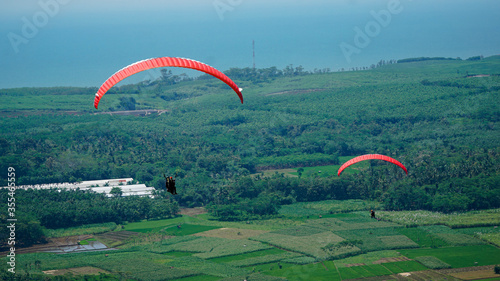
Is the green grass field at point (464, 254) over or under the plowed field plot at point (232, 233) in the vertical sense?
under

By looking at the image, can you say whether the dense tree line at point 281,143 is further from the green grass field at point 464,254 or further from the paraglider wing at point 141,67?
the paraglider wing at point 141,67

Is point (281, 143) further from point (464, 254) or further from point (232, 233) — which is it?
point (464, 254)

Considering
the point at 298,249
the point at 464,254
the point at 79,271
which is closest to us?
the point at 79,271

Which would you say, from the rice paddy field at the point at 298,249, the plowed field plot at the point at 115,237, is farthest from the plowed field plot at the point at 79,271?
the plowed field plot at the point at 115,237

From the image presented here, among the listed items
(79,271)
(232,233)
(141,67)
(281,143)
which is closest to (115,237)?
(232,233)

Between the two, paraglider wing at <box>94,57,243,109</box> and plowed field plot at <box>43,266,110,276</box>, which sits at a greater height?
paraglider wing at <box>94,57,243,109</box>

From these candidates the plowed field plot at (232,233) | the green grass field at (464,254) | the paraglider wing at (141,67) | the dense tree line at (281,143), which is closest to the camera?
the paraglider wing at (141,67)

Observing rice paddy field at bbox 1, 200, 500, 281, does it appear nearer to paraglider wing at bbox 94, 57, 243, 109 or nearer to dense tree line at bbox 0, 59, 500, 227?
dense tree line at bbox 0, 59, 500, 227

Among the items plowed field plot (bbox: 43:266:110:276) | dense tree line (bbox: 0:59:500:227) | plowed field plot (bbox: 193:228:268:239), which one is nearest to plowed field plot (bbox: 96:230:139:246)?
dense tree line (bbox: 0:59:500:227)

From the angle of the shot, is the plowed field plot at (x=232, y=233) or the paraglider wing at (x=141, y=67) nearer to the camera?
the paraglider wing at (x=141, y=67)

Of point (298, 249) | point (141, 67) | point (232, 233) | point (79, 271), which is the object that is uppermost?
point (141, 67)
